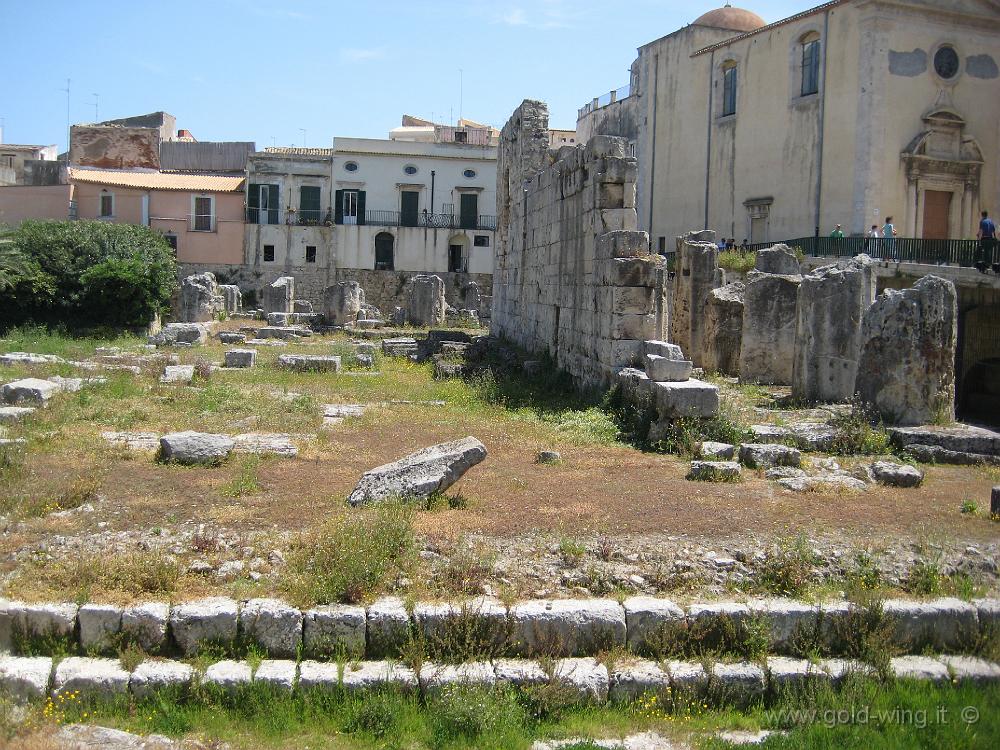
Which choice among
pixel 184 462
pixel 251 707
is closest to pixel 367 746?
pixel 251 707

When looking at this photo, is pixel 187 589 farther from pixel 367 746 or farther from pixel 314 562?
pixel 367 746

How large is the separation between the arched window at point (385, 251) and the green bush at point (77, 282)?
20.7 meters

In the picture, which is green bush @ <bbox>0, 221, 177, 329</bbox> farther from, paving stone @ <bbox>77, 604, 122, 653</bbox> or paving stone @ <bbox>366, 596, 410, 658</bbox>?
paving stone @ <bbox>366, 596, 410, 658</bbox>

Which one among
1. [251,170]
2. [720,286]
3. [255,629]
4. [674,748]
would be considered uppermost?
[251,170]

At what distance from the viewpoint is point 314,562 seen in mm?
6188

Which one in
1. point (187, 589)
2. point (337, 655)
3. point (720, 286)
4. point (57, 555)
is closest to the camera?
point (337, 655)

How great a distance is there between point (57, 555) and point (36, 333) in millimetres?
18699

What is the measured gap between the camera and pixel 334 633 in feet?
18.1

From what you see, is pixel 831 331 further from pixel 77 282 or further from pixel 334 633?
pixel 77 282

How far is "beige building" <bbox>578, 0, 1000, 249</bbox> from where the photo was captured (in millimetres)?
28531

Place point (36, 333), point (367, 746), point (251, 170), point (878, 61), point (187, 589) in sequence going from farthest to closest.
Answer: point (251, 170), point (878, 61), point (36, 333), point (187, 589), point (367, 746)

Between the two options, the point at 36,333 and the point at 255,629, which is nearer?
the point at 255,629

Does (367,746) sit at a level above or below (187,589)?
below

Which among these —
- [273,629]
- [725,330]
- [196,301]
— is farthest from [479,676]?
[196,301]
